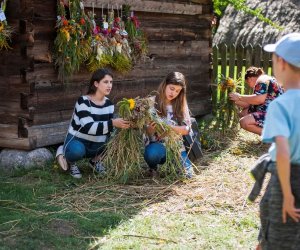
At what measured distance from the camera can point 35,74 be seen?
6332mm

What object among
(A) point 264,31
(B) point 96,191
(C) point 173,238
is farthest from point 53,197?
(A) point 264,31

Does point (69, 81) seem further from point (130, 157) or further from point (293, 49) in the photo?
point (293, 49)

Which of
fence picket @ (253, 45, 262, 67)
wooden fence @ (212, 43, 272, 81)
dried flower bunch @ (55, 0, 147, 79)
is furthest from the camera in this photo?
fence picket @ (253, 45, 262, 67)

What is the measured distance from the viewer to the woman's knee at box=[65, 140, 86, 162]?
5918 millimetres

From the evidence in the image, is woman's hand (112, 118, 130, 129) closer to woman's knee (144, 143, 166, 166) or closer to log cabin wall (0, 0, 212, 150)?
woman's knee (144, 143, 166, 166)

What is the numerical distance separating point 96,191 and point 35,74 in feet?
5.41

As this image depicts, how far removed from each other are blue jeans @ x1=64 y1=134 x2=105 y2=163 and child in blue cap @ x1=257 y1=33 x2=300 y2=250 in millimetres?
3344

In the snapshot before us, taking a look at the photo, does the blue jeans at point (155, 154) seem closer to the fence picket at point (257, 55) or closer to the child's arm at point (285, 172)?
the child's arm at point (285, 172)

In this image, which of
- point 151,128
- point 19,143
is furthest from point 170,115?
point 19,143

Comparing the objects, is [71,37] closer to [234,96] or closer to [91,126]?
[91,126]

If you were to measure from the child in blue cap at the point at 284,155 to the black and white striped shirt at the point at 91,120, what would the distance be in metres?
3.34

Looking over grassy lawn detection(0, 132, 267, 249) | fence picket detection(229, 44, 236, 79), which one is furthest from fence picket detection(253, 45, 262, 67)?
grassy lawn detection(0, 132, 267, 249)

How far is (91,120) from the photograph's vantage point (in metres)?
5.97

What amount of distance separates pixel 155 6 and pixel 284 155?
228 inches
